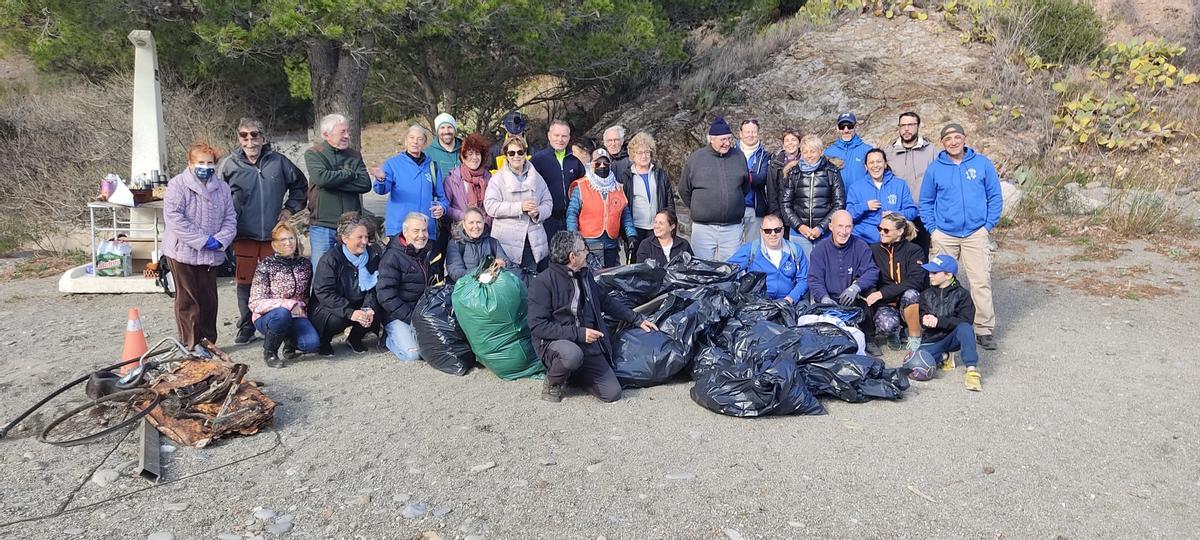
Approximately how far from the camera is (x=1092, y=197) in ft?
35.7

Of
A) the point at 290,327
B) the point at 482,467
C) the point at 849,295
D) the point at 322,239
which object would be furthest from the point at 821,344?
the point at 322,239

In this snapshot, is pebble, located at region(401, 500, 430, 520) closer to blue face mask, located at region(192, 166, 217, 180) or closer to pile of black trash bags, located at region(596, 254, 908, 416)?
pile of black trash bags, located at region(596, 254, 908, 416)

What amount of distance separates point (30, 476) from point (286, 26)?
5468 millimetres

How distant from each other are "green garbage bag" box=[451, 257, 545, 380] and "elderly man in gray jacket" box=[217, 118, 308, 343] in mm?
1729

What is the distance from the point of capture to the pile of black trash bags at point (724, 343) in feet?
15.7

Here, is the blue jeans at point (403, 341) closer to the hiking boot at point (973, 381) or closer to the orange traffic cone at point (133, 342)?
the orange traffic cone at point (133, 342)

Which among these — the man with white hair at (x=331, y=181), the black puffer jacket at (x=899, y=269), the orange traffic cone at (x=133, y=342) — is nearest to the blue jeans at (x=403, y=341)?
the man with white hair at (x=331, y=181)

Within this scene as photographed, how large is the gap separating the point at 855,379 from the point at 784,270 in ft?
4.75

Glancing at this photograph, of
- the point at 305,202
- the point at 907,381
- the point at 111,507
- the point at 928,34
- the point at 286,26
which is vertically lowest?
the point at 111,507

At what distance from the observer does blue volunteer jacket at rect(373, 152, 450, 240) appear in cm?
630

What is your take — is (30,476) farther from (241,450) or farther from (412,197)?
(412,197)

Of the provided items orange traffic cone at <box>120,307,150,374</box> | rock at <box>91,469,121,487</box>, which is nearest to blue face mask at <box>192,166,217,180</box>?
orange traffic cone at <box>120,307,150,374</box>

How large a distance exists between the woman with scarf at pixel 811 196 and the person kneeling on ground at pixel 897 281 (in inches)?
21.7

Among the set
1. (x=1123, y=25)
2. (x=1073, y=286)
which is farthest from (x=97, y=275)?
(x=1123, y=25)
